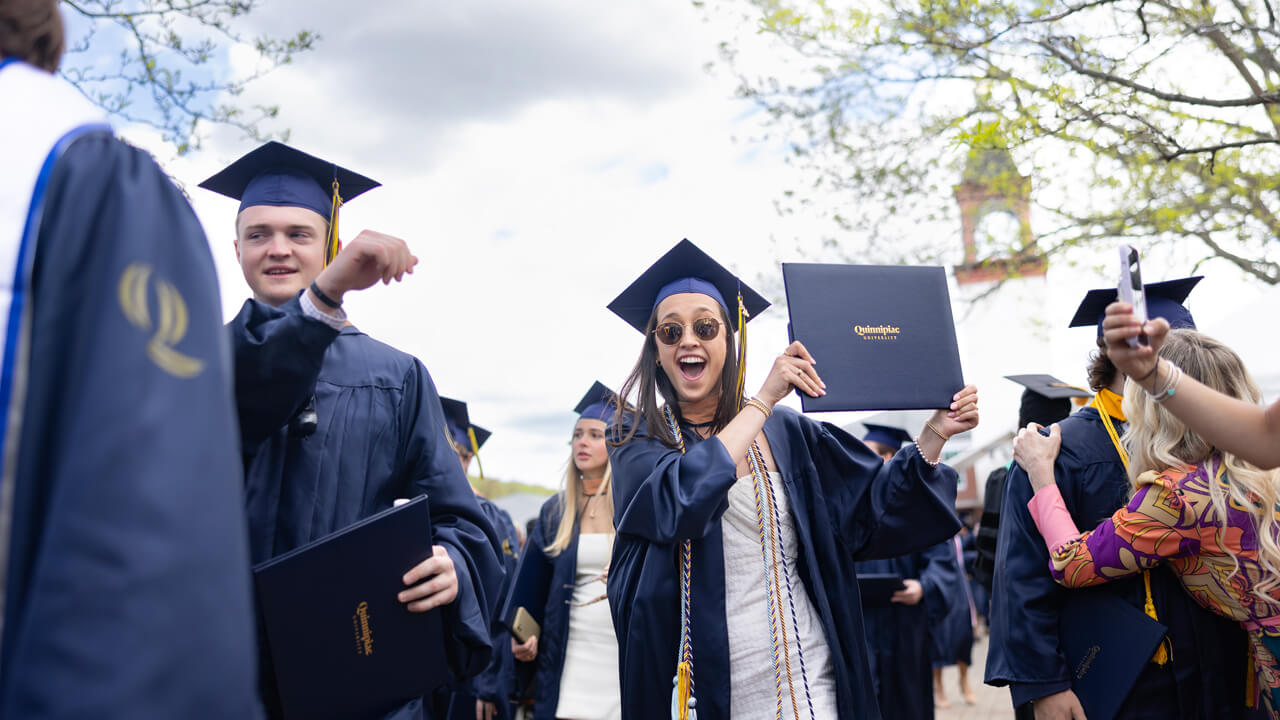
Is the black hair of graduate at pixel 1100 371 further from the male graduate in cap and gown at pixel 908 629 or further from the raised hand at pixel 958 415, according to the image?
the male graduate in cap and gown at pixel 908 629

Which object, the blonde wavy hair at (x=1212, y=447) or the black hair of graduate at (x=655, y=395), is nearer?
the blonde wavy hair at (x=1212, y=447)

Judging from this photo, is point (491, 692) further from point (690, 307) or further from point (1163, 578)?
point (1163, 578)

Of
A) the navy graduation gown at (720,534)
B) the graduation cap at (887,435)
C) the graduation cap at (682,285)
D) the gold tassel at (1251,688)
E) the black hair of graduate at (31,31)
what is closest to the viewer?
the black hair of graduate at (31,31)

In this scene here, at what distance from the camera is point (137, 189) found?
3.51 ft

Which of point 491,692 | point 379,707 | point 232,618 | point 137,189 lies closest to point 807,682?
point 379,707

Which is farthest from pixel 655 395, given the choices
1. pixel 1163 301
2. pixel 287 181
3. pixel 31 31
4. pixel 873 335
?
pixel 31 31

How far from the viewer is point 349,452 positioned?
216 centimetres

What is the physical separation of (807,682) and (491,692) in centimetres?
310

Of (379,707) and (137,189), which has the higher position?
(137,189)

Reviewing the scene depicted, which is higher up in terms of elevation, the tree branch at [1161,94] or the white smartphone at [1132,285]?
the tree branch at [1161,94]

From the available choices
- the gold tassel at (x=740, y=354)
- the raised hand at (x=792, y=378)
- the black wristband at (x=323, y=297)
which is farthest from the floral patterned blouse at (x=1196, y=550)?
the black wristband at (x=323, y=297)

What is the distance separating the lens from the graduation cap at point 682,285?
10.6 feet

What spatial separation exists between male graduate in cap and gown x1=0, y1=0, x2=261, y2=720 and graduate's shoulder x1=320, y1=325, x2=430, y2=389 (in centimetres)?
116

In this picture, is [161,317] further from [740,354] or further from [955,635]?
[955,635]
